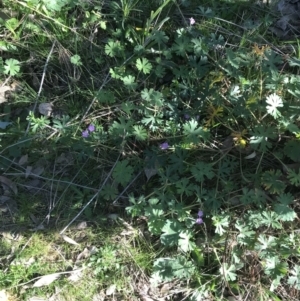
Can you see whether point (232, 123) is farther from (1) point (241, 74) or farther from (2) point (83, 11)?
(2) point (83, 11)

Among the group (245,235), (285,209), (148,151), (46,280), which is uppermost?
(148,151)

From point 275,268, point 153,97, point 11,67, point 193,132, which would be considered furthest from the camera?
point 11,67

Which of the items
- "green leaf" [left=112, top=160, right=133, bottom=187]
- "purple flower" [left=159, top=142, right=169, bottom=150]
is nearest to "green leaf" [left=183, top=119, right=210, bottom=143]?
"purple flower" [left=159, top=142, right=169, bottom=150]

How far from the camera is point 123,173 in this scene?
2918 mm

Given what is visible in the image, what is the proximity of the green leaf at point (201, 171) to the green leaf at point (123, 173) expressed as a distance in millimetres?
367

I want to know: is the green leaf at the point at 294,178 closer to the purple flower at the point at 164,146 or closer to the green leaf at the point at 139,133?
the purple flower at the point at 164,146

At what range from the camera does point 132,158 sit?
9.96 feet

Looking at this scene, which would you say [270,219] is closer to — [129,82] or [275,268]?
[275,268]

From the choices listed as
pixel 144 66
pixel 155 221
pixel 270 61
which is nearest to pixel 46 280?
pixel 155 221

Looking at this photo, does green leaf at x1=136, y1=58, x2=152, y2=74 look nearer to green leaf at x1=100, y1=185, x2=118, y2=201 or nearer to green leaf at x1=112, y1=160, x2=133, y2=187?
green leaf at x1=112, y1=160, x2=133, y2=187

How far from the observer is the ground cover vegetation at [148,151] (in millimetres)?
2791

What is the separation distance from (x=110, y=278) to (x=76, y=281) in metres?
0.19

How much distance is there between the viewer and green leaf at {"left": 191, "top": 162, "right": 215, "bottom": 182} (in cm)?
285

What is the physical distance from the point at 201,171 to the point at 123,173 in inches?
17.5
